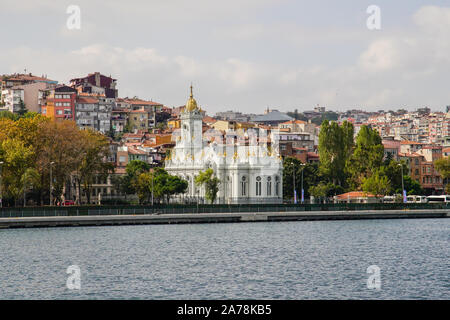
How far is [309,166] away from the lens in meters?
113

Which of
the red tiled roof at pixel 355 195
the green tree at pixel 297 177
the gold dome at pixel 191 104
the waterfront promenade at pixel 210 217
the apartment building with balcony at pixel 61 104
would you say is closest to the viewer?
the waterfront promenade at pixel 210 217

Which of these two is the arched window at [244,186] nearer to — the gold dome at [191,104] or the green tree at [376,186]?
the green tree at [376,186]

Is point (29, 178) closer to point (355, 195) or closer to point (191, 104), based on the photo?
point (191, 104)

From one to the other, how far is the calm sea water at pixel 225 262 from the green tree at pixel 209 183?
2036 cm

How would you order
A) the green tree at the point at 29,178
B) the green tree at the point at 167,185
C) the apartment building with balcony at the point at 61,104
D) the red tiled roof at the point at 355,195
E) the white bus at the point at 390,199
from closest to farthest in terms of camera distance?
the green tree at the point at 29,178, the green tree at the point at 167,185, the red tiled roof at the point at 355,195, the white bus at the point at 390,199, the apartment building with balcony at the point at 61,104

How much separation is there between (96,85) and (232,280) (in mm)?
150130

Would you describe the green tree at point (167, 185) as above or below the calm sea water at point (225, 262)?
above

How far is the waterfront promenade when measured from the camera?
69812 millimetres

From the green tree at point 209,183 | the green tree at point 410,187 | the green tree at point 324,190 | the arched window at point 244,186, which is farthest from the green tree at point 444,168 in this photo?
the green tree at point 209,183

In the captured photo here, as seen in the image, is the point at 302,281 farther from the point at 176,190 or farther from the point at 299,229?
the point at 176,190

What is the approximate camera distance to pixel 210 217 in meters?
77.8

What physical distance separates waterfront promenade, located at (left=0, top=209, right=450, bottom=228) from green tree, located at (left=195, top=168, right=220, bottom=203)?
15.7 meters

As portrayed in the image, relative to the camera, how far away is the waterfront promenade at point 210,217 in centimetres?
6981
